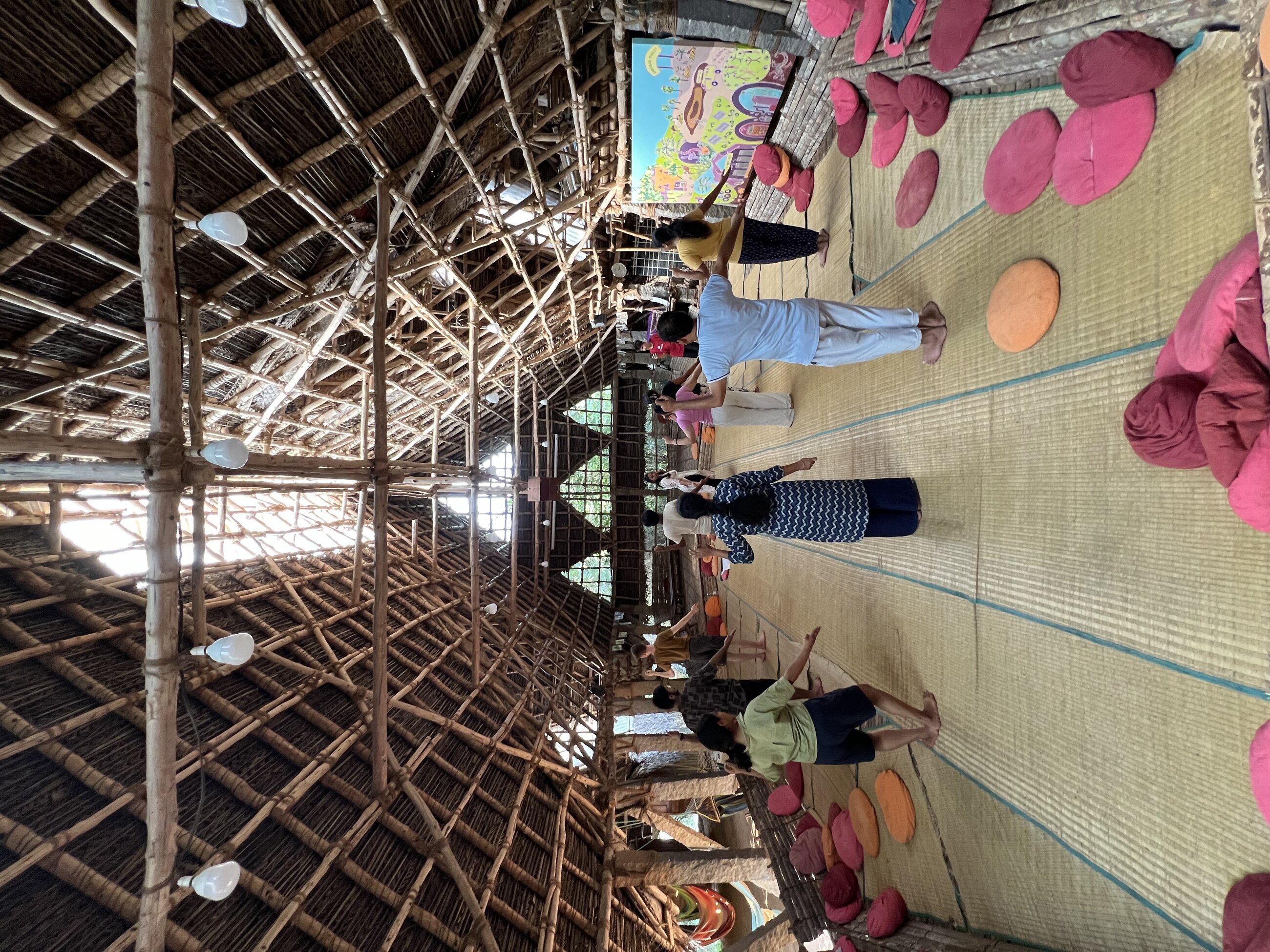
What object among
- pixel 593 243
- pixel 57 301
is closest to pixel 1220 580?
pixel 57 301

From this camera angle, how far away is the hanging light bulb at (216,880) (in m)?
1.77

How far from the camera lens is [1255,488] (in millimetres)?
1216

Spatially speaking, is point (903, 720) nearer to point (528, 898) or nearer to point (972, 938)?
point (972, 938)

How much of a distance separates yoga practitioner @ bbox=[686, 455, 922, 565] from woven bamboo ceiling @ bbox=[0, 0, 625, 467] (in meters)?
2.51

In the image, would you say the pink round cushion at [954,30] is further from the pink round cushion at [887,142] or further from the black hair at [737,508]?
the black hair at [737,508]

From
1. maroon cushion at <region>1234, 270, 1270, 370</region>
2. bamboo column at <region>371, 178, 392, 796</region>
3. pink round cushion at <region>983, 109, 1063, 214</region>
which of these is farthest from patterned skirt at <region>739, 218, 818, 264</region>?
maroon cushion at <region>1234, 270, 1270, 370</region>

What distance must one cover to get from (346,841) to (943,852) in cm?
299

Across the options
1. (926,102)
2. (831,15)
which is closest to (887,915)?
(926,102)

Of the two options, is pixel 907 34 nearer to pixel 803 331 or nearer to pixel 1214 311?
pixel 803 331

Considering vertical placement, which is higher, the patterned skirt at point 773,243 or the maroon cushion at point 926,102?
the maroon cushion at point 926,102

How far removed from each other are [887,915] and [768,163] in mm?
4478

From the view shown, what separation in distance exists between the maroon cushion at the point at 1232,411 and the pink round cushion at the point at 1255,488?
3 centimetres

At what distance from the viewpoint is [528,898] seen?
11.8ft

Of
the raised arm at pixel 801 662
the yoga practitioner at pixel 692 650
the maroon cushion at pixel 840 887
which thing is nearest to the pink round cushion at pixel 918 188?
the raised arm at pixel 801 662
